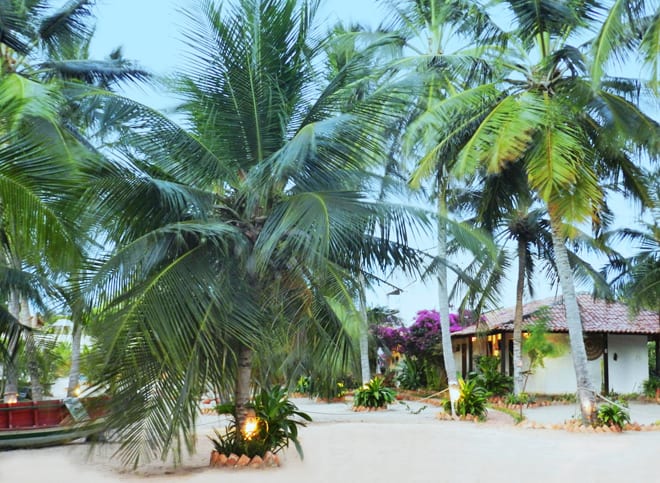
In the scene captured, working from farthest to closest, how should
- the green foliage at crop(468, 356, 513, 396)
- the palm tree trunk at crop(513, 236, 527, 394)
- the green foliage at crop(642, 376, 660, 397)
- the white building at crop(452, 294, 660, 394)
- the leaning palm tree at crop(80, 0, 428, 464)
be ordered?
1. the white building at crop(452, 294, 660, 394)
2. the green foliage at crop(642, 376, 660, 397)
3. the green foliage at crop(468, 356, 513, 396)
4. the palm tree trunk at crop(513, 236, 527, 394)
5. the leaning palm tree at crop(80, 0, 428, 464)

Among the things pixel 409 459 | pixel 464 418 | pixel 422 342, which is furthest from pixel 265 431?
pixel 422 342

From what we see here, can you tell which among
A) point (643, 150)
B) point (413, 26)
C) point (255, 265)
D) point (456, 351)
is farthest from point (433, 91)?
point (456, 351)

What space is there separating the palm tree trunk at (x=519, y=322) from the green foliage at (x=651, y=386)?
4.82 m

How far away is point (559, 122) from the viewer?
13547mm

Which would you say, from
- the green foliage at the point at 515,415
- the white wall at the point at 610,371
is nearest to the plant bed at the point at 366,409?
the green foliage at the point at 515,415

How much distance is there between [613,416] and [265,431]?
24.2 feet

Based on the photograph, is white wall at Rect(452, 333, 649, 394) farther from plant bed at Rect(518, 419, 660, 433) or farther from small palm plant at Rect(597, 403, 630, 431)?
small palm plant at Rect(597, 403, 630, 431)

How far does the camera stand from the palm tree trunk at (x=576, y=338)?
13984 mm

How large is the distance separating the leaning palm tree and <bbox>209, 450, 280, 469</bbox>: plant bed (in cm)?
52

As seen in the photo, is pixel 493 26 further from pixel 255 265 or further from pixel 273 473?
pixel 273 473

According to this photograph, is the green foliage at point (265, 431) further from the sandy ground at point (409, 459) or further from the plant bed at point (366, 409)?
the plant bed at point (366, 409)

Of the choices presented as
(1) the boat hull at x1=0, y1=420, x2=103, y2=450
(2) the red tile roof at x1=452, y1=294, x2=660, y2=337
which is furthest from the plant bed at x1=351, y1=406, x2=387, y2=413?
(1) the boat hull at x1=0, y1=420, x2=103, y2=450

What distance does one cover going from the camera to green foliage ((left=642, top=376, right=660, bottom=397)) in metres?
22.8

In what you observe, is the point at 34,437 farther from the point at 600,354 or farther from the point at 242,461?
the point at 600,354
